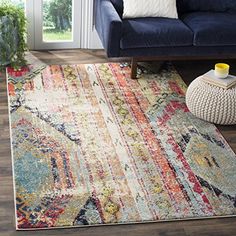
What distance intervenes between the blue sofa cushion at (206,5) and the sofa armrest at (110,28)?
2.24ft

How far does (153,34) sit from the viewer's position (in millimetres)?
4875

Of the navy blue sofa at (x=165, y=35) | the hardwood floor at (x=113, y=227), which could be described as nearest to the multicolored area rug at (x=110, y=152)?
the hardwood floor at (x=113, y=227)

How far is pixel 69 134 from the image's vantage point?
166 inches

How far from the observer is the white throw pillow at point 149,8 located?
202 inches

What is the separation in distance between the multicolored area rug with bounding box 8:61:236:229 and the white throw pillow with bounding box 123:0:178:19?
507 mm

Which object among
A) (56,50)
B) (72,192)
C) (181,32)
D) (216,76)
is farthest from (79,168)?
(56,50)

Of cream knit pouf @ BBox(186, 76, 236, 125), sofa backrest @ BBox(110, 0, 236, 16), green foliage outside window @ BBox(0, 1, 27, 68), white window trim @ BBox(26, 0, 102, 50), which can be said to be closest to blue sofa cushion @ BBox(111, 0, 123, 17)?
white window trim @ BBox(26, 0, 102, 50)

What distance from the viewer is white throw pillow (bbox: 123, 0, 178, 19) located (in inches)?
202

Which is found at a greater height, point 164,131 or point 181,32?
point 181,32

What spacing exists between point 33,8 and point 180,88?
148cm

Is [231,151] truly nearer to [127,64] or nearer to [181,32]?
[181,32]

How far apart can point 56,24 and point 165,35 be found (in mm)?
1142

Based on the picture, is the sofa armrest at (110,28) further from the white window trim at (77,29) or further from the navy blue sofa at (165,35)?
the white window trim at (77,29)

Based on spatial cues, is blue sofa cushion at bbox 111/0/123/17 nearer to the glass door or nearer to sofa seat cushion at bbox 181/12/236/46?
the glass door
